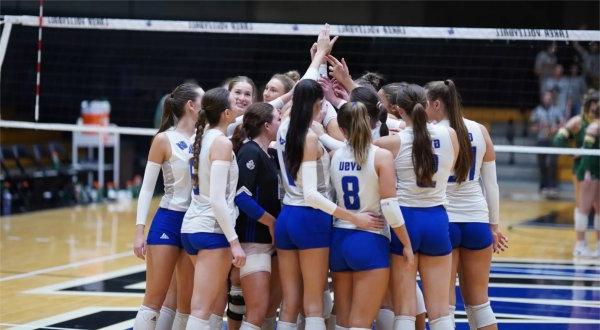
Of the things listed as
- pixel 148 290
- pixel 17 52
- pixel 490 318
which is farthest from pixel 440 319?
pixel 17 52

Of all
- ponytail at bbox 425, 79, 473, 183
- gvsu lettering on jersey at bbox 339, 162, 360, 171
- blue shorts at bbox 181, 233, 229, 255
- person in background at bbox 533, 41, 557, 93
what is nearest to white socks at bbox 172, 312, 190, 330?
blue shorts at bbox 181, 233, 229, 255

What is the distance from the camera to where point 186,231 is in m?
6.55

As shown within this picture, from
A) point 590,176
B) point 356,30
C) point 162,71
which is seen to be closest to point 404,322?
point 356,30

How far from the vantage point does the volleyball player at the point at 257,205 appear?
6.62 metres

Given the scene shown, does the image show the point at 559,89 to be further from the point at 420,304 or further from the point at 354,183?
the point at 354,183

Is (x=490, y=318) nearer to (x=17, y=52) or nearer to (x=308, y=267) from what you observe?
(x=308, y=267)

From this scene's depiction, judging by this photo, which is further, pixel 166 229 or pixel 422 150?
pixel 166 229

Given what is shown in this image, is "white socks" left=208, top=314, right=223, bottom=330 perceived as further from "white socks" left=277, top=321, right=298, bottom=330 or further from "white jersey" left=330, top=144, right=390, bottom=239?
"white jersey" left=330, top=144, right=390, bottom=239

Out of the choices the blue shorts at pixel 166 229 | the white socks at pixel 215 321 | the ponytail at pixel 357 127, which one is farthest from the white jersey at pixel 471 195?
the blue shorts at pixel 166 229

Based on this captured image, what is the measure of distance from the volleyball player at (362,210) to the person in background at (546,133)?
41.1ft

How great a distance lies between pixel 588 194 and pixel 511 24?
8.51 m

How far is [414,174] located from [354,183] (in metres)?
0.41

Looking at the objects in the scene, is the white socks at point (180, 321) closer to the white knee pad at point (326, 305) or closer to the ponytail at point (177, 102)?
the white knee pad at point (326, 305)

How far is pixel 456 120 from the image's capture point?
668 cm
